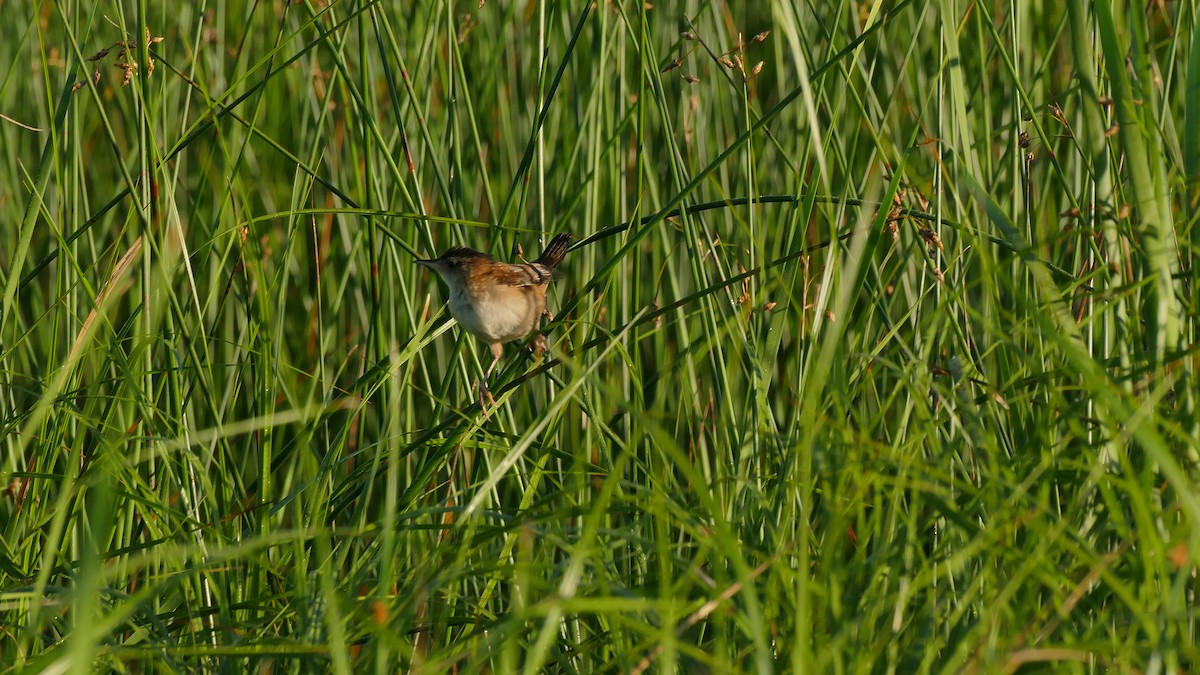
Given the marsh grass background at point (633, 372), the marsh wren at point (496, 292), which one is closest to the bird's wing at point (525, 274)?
the marsh wren at point (496, 292)

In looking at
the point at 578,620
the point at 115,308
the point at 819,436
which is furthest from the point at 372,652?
the point at 115,308

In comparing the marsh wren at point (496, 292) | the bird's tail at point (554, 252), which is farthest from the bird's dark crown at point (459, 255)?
the bird's tail at point (554, 252)

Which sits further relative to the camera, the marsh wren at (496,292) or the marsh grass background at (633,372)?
the marsh wren at (496,292)

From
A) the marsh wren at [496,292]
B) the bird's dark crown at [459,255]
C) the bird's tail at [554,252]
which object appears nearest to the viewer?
the marsh wren at [496,292]

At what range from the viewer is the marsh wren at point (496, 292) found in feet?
10.0

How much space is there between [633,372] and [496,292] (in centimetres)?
80

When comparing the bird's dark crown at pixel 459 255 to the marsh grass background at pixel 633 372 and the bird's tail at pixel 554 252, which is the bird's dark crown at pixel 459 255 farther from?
the bird's tail at pixel 554 252

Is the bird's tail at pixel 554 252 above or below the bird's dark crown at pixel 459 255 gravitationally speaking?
below

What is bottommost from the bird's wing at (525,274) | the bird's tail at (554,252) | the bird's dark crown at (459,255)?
the bird's wing at (525,274)

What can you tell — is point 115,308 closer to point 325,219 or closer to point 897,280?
point 325,219

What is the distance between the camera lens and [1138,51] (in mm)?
2250

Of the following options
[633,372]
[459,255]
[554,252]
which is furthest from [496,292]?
[633,372]

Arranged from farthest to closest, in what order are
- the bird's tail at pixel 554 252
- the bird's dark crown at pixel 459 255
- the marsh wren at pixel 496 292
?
the bird's tail at pixel 554 252
the bird's dark crown at pixel 459 255
the marsh wren at pixel 496 292

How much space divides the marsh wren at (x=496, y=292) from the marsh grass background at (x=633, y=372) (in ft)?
0.33
